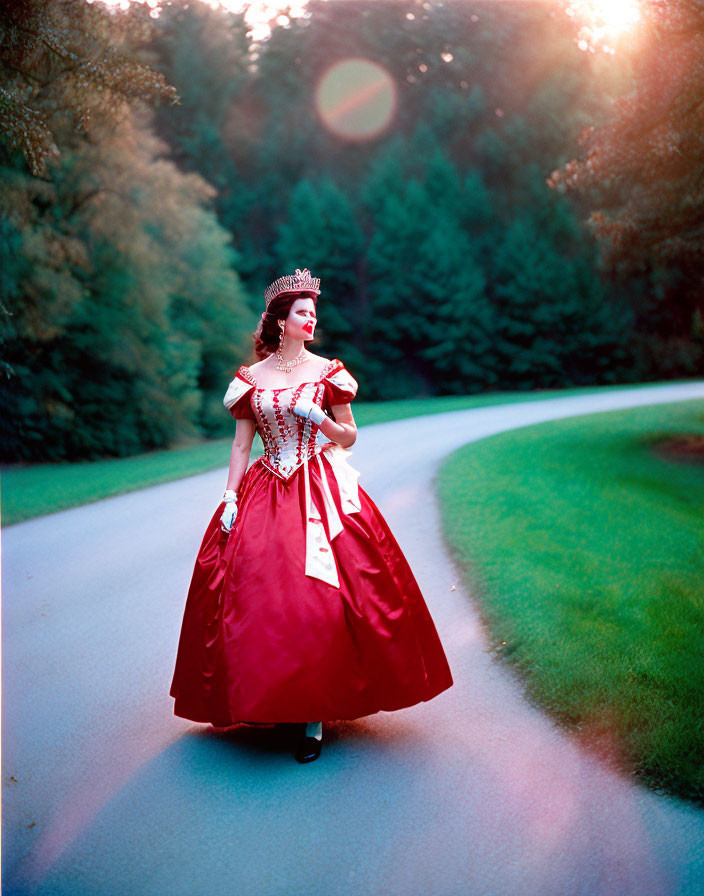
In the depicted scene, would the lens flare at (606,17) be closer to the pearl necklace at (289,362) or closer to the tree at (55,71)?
the tree at (55,71)

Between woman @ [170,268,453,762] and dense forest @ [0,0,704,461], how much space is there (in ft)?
45.0

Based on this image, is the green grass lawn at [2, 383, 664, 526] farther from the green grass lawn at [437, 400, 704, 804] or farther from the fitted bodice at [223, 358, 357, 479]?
the fitted bodice at [223, 358, 357, 479]

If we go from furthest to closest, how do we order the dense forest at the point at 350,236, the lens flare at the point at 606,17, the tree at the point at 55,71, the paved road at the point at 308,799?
the dense forest at the point at 350,236 → the lens flare at the point at 606,17 → the tree at the point at 55,71 → the paved road at the point at 308,799

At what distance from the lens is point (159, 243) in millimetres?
19094

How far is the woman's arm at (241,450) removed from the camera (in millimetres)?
3891

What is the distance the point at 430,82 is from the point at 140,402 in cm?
2693

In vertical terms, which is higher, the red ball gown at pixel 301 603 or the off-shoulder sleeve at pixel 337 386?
the off-shoulder sleeve at pixel 337 386

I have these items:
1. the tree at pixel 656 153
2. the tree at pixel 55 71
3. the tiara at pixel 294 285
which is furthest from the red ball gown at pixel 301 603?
the tree at pixel 656 153

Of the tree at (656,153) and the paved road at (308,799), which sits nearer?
the paved road at (308,799)

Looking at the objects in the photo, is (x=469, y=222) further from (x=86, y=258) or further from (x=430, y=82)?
(x=86, y=258)

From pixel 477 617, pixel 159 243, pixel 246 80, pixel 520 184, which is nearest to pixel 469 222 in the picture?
pixel 520 184

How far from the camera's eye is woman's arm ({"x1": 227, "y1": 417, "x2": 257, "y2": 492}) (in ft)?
12.8

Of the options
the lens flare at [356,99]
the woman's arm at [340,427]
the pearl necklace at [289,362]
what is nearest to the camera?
the woman's arm at [340,427]

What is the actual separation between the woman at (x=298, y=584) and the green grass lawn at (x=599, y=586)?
0.99 meters
